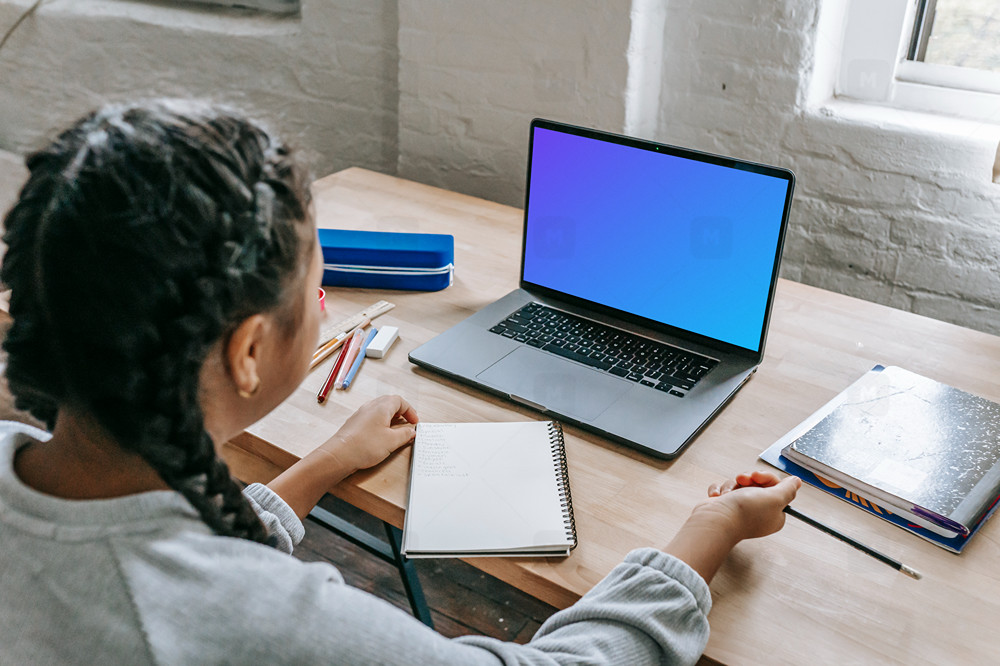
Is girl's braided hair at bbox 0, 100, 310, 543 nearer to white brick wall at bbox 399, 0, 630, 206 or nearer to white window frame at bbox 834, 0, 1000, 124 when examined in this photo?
white brick wall at bbox 399, 0, 630, 206

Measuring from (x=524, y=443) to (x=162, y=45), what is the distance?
196 cm

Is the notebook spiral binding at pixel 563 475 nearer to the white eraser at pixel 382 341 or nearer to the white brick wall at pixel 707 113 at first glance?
the white eraser at pixel 382 341

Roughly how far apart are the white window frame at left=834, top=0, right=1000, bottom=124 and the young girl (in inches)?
52.0

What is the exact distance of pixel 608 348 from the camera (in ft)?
3.52

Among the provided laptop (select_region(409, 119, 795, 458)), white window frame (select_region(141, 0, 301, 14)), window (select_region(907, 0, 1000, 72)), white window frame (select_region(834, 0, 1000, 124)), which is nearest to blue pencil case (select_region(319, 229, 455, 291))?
laptop (select_region(409, 119, 795, 458))

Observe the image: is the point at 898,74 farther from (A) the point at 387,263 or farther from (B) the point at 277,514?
(B) the point at 277,514

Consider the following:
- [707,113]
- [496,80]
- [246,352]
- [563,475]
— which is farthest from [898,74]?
[246,352]

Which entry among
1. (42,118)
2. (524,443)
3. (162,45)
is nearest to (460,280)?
(524,443)

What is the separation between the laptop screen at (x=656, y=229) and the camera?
99cm

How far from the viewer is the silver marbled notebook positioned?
81 cm

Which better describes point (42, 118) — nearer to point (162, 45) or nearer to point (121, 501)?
point (162, 45)

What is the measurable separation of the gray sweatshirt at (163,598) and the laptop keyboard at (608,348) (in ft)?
1.68

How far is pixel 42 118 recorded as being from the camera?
2.63 m

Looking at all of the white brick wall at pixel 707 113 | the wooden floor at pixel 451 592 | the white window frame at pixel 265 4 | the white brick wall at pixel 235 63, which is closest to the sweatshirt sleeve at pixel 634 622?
the wooden floor at pixel 451 592
